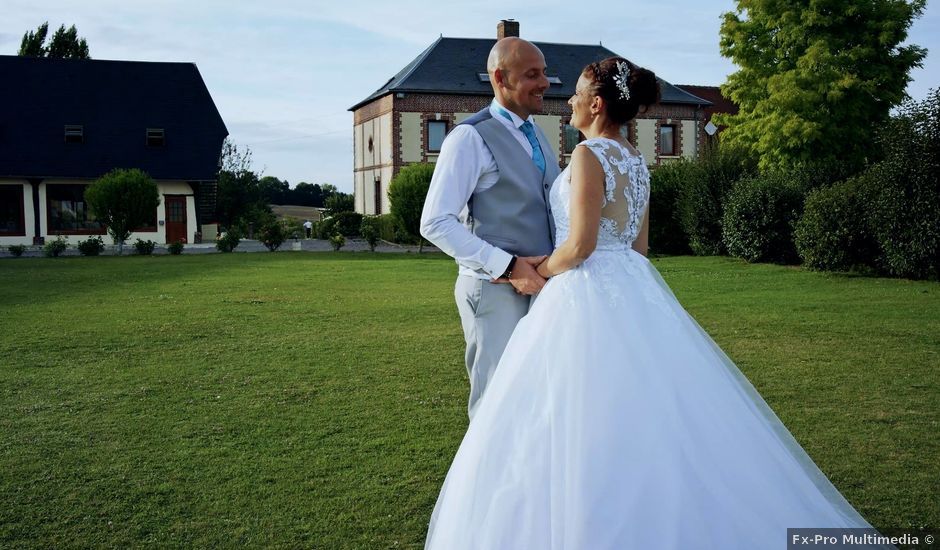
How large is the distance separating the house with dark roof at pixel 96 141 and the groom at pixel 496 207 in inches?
1643

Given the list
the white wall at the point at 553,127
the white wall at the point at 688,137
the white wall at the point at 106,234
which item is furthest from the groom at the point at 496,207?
the white wall at the point at 688,137

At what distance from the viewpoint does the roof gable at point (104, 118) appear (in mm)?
43000

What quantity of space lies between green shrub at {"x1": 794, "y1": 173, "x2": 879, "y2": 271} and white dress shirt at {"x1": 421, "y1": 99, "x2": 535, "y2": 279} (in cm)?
1792

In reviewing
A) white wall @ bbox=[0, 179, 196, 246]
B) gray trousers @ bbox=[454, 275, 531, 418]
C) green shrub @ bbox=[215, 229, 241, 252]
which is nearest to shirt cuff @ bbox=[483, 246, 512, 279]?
gray trousers @ bbox=[454, 275, 531, 418]

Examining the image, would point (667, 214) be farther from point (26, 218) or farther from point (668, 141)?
point (26, 218)

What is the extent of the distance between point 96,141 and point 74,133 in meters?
1.05

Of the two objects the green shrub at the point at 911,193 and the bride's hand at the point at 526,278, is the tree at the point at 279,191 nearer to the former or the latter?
the green shrub at the point at 911,193

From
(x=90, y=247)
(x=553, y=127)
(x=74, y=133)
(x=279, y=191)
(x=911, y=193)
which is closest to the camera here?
(x=911, y=193)

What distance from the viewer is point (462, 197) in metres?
4.54

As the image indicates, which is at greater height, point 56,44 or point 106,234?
point 56,44

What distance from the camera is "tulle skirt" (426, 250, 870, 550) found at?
A: 3.73m

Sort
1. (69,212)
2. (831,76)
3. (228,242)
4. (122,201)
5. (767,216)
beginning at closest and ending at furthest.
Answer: (767,216) → (831,76) → (122,201) → (228,242) → (69,212)

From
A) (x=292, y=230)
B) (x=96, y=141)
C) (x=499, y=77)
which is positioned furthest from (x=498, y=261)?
(x=96, y=141)

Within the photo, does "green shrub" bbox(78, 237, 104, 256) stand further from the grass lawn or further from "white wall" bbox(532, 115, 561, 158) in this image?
"white wall" bbox(532, 115, 561, 158)
